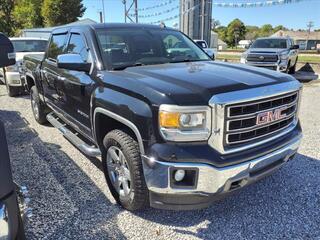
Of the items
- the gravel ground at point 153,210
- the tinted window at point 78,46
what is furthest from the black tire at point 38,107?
the tinted window at point 78,46

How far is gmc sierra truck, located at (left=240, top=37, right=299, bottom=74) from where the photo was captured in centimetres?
1262

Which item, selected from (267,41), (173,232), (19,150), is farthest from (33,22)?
(173,232)

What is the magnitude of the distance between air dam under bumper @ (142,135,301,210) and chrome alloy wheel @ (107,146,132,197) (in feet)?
1.48

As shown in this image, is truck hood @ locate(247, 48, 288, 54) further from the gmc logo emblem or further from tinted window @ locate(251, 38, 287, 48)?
the gmc logo emblem

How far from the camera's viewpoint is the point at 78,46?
4113 millimetres

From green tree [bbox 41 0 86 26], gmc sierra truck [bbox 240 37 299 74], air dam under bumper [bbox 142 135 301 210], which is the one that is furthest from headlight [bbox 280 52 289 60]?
green tree [bbox 41 0 86 26]

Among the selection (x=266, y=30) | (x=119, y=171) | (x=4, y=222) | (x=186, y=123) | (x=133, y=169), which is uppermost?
(x=266, y=30)

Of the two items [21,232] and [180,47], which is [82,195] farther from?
[180,47]

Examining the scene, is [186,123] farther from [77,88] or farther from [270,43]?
[270,43]

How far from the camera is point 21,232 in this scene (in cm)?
203

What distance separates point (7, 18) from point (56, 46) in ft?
163

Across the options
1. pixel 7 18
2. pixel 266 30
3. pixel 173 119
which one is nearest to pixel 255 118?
pixel 173 119

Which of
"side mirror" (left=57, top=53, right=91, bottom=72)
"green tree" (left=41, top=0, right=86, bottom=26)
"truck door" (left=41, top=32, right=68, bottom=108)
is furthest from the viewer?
"green tree" (left=41, top=0, right=86, bottom=26)

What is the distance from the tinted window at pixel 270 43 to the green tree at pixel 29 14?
38354mm
